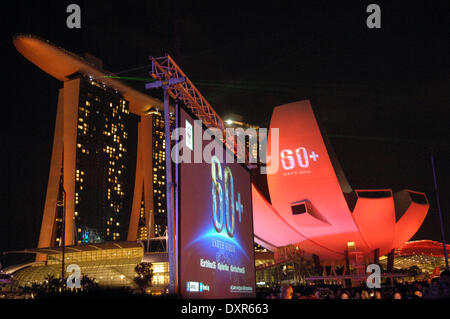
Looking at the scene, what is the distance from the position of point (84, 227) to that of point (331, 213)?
168 feet

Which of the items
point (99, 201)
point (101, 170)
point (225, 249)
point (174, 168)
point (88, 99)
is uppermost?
point (88, 99)

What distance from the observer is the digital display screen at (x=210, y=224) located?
36.1 ft

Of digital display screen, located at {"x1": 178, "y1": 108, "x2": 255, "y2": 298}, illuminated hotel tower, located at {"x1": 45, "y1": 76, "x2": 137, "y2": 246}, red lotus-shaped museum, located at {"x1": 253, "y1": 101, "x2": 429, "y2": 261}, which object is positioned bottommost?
digital display screen, located at {"x1": 178, "y1": 108, "x2": 255, "y2": 298}

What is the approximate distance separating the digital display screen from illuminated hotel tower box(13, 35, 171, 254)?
54555 millimetres

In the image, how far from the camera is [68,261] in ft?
188

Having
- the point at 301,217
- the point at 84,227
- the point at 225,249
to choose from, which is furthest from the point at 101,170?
the point at 225,249

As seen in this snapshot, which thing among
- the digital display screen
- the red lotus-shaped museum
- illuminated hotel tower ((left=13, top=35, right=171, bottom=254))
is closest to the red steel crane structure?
the digital display screen

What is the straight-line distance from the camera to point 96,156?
7888 cm

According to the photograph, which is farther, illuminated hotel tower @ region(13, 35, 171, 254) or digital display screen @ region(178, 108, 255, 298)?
illuminated hotel tower @ region(13, 35, 171, 254)

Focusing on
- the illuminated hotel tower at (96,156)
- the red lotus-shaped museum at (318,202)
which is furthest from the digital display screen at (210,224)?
the illuminated hotel tower at (96,156)

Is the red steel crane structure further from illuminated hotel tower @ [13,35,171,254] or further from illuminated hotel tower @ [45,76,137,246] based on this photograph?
illuminated hotel tower @ [45,76,137,246]

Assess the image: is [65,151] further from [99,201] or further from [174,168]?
[174,168]

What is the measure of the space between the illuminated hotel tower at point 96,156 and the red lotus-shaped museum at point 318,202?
1497 inches

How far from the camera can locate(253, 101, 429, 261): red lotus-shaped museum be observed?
3306cm
